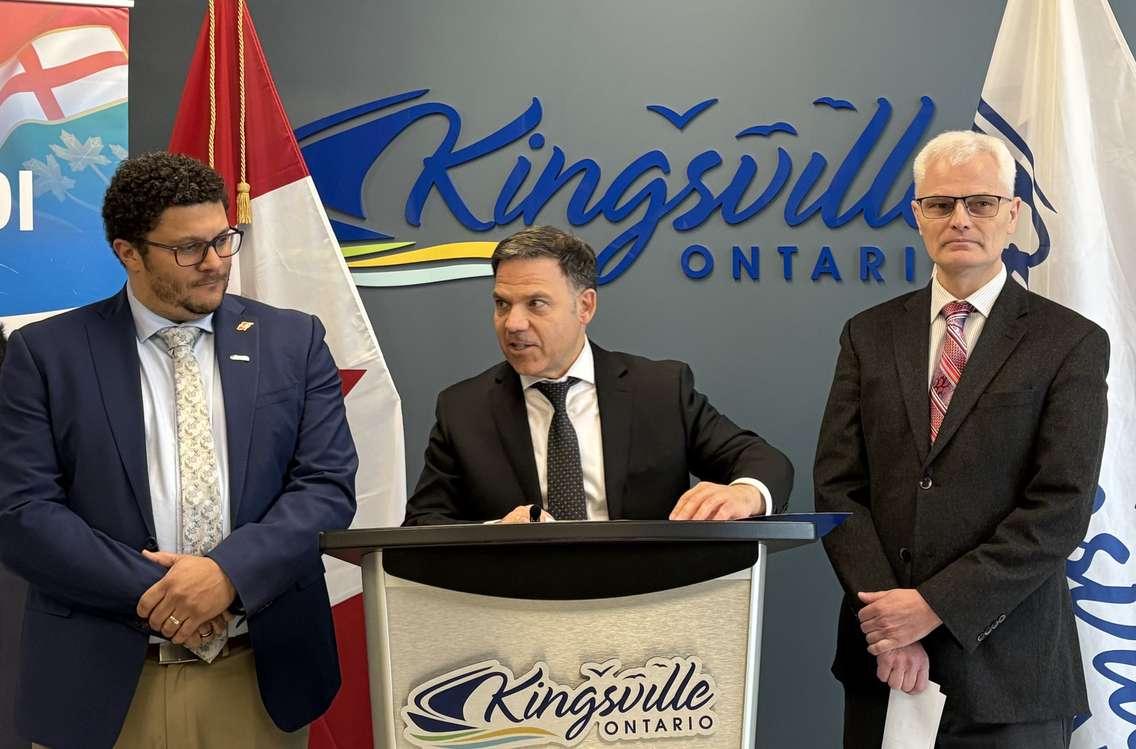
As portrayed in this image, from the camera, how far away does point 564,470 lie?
2262 mm

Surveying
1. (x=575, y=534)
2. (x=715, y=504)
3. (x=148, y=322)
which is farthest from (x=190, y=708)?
(x=575, y=534)

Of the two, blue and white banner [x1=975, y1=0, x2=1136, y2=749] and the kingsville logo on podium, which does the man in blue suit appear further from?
blue and white banner [x1=975, y1=0, x2=1136, y2=749]

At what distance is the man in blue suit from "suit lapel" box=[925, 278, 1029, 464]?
3.82 ft

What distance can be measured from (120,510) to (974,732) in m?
1.63

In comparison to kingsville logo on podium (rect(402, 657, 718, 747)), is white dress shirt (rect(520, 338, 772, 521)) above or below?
above

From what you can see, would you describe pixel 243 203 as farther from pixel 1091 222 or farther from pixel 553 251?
pixel 1091 222

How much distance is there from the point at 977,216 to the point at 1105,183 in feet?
2.48

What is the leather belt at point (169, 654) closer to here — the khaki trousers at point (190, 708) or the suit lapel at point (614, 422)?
the khaki trousers at point (190, 708)

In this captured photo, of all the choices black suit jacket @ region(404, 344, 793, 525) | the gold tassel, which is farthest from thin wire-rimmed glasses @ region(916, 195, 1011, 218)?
the gold tassel

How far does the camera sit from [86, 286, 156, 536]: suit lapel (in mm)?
2213

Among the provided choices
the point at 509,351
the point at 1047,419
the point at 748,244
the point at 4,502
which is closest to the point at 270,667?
the point at 4,502

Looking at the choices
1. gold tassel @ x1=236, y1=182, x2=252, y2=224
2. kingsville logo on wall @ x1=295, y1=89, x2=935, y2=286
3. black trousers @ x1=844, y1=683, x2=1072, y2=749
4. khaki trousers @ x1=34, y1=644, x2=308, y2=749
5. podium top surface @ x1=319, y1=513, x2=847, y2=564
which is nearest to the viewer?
podium top surface @ x1=319, y1=513, x2=847, y2=564

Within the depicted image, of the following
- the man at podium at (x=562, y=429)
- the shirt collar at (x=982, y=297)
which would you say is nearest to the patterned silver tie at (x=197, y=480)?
the man at podium at (x=562, y=429)

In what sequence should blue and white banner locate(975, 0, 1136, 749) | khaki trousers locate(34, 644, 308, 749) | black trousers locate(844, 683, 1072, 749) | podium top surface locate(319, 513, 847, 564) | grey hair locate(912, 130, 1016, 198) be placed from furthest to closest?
blue and white banner locate(975, 0, 1136, 749) < grey hair locate(912, 130, 1016, 198) < black trousers locate(844, 683, 1072, 749) < khaki trousers locate(34, 644, 308, 749) < podium top surface locate(319, 513, 847, 564)
